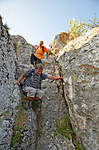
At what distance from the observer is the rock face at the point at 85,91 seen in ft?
14.3

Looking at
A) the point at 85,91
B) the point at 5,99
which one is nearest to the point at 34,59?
the point at 5,99

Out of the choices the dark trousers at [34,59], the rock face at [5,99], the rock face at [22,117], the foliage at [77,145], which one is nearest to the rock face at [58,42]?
the dark trousers at [34,59]

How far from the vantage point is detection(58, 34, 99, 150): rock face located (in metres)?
4.36

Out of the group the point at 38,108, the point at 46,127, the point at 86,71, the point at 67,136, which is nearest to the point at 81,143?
the point at 67,136

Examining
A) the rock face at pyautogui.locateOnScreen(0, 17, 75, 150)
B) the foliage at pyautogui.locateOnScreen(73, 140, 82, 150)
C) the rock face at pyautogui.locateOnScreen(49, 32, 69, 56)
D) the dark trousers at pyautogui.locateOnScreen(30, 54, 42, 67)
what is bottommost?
the foliage at pyautogui.locateOnScreen(73, 140, 82, 150)

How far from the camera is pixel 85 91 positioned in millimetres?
4832

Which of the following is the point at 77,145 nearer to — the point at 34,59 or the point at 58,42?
the point at 34,59

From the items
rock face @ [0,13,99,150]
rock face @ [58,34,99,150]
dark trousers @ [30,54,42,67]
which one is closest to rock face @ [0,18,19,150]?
rock face @ [0,13,99,150]

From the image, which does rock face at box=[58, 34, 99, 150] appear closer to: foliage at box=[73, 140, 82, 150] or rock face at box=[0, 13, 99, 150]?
rock face at box=[0, 13, 99, 150]

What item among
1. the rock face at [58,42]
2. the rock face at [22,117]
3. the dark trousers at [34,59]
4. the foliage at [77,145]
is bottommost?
the foliage at [77,145]

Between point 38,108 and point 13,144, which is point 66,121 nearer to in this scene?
point 38,108

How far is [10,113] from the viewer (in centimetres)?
445

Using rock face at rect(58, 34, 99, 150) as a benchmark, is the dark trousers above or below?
above

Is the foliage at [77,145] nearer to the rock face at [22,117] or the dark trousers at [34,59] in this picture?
the rock face at [22,117]
